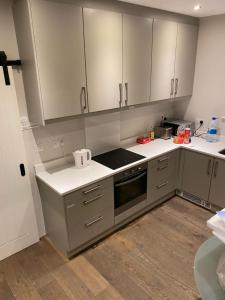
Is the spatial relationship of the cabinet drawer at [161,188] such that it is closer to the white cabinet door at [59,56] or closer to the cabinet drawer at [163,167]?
the cabinet drawer at [163,167]

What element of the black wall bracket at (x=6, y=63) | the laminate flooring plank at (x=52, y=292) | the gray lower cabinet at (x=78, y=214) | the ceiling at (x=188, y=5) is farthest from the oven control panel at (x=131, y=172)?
the ceiling at (x=188, y=5)

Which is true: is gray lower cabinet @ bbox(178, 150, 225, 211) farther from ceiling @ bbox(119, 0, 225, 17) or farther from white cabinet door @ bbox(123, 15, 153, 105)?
ceiling @ bbox(119, 0, 225, 17)

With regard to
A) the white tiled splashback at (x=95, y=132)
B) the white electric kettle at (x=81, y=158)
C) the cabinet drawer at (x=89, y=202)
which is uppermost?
the white tiled splashback at (x=95, y=132)

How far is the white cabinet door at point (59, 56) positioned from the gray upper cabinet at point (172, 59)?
103 cm

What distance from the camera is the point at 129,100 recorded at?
8.39 ft

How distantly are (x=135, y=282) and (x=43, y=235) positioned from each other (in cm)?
116

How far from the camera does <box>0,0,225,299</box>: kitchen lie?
194cm

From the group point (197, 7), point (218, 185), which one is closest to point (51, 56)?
point (197, 7)

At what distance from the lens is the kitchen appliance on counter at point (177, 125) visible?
331 cm

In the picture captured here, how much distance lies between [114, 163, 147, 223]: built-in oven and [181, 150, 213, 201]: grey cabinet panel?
69 cm

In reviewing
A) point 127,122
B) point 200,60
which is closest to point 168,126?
point 127,122

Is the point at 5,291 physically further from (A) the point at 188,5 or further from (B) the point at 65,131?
(A) the point at 188,5

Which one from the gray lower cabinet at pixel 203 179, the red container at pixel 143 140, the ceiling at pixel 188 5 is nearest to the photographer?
the ceiling at pixel 188 5

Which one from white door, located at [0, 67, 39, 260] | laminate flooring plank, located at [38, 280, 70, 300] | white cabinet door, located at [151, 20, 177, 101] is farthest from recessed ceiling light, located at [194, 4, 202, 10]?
laminate flooring plank, located at [38, 280, 70, 300]
